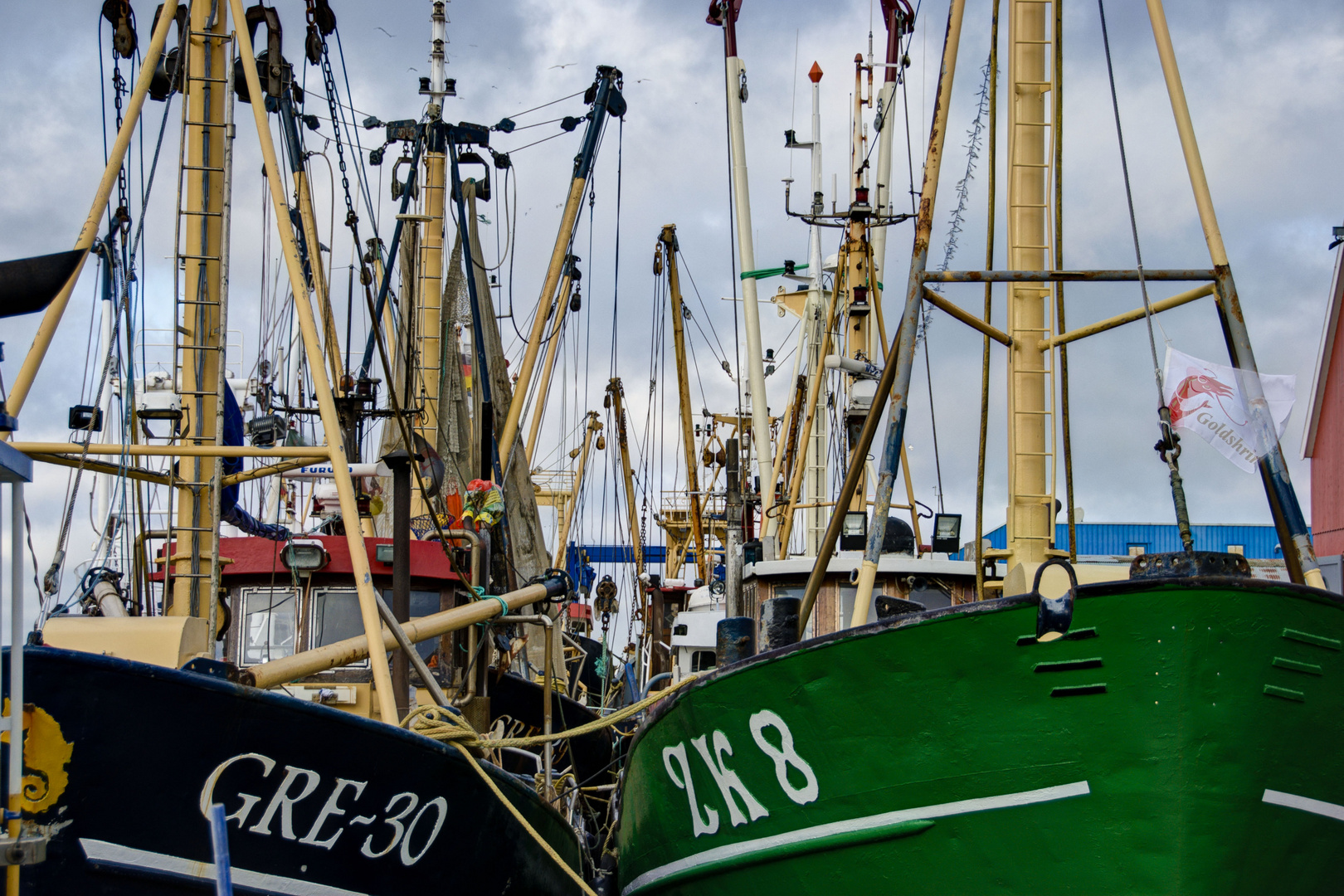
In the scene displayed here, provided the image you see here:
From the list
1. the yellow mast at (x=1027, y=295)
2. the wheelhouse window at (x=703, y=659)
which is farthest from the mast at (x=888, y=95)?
the yellow mast at (x=1027, y=295)

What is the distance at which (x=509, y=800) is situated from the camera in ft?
23.3

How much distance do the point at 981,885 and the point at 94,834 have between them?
3641 mm

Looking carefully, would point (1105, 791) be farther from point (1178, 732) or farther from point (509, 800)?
point (509, 800)

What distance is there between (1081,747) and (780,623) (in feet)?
7.34

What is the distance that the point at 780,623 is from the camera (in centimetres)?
671

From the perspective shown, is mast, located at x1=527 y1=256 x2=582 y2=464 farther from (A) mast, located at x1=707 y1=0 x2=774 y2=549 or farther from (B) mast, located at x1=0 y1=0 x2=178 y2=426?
(B) mast, located at x1=0 y1=0 x2=178 y2=426

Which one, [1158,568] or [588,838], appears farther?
[588,838]

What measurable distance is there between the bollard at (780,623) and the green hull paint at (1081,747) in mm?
1247

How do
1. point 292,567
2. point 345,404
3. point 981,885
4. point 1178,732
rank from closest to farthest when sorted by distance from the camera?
point 1178,732
point 981,885
point 292,567
point 345,404

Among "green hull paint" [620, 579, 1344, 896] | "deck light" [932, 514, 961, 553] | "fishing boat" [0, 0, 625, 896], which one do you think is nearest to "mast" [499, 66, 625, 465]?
"fishing boat" [0, 0, 625, 896]

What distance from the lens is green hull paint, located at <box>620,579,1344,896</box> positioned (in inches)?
180

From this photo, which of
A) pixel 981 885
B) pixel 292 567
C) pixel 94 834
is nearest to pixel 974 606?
pixel 981 885

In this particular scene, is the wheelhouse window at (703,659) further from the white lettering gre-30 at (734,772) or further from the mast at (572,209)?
the white lettering gre-30 at (734,772)

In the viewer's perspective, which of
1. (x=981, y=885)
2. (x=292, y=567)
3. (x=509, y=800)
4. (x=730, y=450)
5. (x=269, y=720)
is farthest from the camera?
(x=730, y=450)
